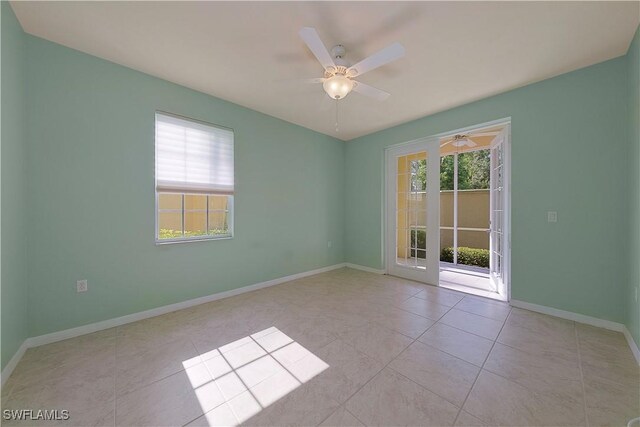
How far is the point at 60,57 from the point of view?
218 cm

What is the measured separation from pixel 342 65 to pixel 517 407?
9.33 ft

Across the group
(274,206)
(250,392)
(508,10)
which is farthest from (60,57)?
(508,10)

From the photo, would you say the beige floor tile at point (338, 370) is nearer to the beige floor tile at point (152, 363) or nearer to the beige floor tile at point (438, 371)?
the beige floor tile at point (438, 371)

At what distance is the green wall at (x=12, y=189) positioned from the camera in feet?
5.53

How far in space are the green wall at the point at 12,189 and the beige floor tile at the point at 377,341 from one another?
2630mm

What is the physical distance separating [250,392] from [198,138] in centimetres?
286

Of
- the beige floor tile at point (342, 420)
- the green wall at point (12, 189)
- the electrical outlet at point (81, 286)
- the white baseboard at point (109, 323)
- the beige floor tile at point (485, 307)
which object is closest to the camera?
the beige floor tile at point (342, 420)

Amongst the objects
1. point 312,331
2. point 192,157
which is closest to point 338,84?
point 192,157

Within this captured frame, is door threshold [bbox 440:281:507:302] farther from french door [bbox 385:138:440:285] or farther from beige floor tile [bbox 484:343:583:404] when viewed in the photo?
beige floor tile [bbox 484:343:583:404]

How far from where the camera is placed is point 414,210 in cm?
415

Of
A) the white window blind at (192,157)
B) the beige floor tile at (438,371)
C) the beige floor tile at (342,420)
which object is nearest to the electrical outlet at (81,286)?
the white window blind at (192,157)

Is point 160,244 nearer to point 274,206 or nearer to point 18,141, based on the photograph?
point 18,141

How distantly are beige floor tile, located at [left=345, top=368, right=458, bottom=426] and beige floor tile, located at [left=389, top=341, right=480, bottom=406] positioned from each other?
7 centimetres

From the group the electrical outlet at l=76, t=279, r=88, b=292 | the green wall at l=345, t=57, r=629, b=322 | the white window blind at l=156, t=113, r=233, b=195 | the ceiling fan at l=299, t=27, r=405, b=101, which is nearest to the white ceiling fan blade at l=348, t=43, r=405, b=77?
the ceiling fan at l=299, t=27, r=405, b=101
